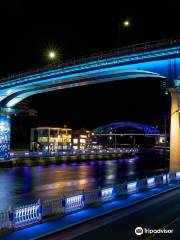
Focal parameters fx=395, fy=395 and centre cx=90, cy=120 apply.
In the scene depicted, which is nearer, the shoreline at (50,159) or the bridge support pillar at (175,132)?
the bridge support pillar at (175,132)

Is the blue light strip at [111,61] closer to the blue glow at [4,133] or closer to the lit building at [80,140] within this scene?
the blue glow at [4,133]

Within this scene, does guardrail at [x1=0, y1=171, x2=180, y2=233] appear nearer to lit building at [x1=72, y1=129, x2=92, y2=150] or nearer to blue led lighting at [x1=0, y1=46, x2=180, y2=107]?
blue led lighting at [x1=0, y1=46, x2=180, y2=107]

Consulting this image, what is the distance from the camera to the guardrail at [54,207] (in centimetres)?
1698

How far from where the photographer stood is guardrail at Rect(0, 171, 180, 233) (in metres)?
17.0

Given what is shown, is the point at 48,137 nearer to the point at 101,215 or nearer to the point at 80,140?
the point at 80,140

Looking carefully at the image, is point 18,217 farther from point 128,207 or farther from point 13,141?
point 13,141

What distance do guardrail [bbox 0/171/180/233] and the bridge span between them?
17841mm

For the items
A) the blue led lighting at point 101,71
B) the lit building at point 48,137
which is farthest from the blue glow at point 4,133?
the lit building at point 48,137

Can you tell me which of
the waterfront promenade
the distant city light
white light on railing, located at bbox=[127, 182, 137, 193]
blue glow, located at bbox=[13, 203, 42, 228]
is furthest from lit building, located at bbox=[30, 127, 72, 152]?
blue glow, located at bbox=[13, 203, 42, 228]

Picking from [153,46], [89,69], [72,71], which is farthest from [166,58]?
[72,71]

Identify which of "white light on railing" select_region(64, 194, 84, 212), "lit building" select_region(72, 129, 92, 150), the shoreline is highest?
"lit building" select_region(72, 129, 92, 150)

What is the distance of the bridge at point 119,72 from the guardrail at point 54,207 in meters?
17.8

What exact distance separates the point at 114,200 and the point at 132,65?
2900 cm

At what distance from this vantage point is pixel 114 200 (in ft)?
84.6
